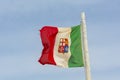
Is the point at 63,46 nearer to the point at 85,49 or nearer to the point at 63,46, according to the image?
the point at 63,46

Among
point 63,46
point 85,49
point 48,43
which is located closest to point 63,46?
point 63,46

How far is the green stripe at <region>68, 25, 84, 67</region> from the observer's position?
19406 millimetres

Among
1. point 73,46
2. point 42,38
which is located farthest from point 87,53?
point 42,38

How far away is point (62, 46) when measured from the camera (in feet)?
65.4

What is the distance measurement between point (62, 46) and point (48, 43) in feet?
2.59

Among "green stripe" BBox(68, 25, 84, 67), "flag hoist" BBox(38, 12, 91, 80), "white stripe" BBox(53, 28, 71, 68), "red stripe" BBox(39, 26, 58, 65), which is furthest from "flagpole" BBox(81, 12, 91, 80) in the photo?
"red stripe" BBox(39, 26, 58, 65)

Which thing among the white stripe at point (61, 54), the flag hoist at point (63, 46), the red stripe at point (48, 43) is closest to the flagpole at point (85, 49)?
the flag hoist at point (63, 46)

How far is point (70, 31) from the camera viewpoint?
20094 mm

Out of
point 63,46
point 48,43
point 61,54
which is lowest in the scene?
point 61,54

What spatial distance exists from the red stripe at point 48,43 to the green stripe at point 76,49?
951mm

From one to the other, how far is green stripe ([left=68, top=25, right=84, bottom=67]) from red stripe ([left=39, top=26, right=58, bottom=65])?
951mm

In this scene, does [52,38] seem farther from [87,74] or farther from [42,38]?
[87,74]

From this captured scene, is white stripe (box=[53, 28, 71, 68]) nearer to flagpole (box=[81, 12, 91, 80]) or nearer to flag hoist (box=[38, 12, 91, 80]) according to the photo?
flag hoist (box=[38, 12, 91, 80])

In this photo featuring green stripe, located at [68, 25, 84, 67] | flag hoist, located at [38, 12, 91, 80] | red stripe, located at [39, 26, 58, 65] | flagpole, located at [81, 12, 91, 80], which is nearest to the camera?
flagpole, located at [81, 12, 91, 80]
